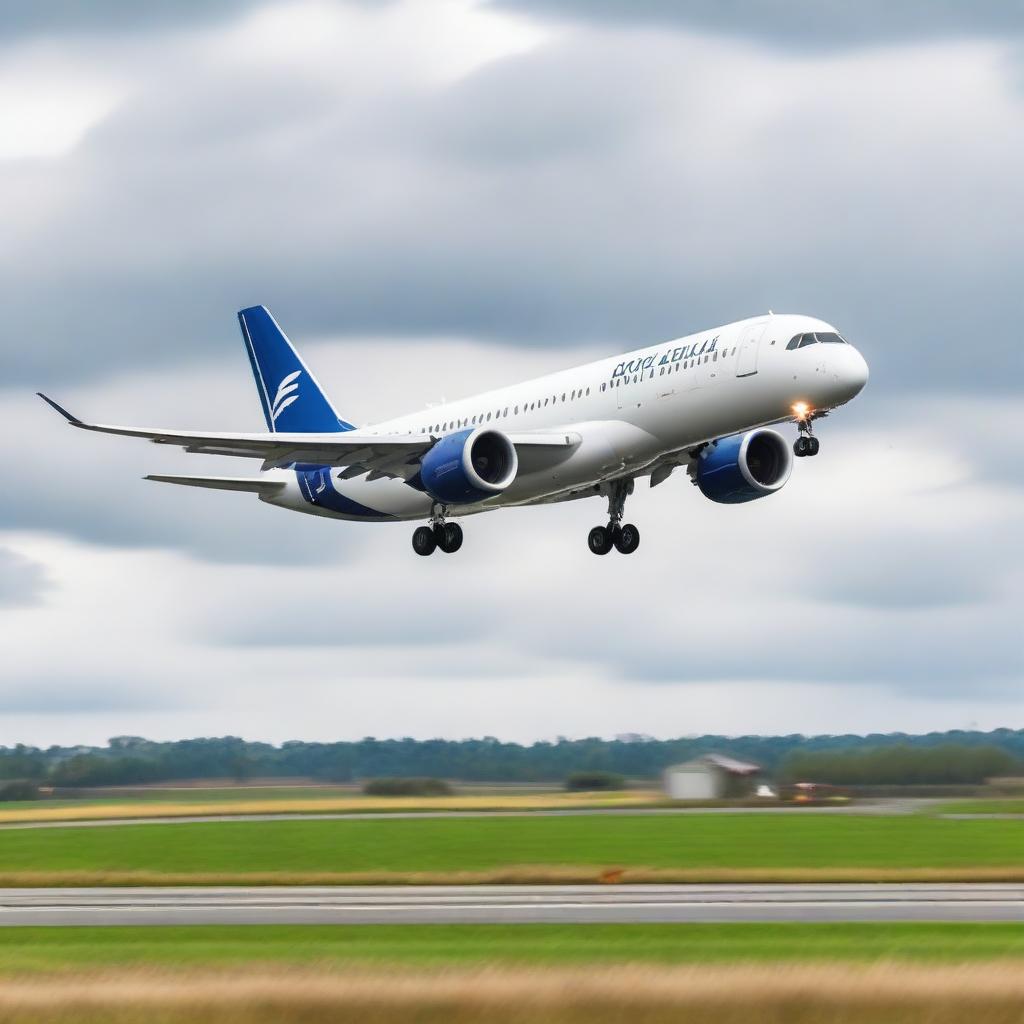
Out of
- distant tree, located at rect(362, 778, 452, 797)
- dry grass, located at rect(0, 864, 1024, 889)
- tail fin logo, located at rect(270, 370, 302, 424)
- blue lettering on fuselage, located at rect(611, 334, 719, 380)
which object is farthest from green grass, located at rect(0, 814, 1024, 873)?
Result: tail fin logo, located at rect(270, 370, 302, 424)

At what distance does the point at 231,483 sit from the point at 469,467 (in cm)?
1293

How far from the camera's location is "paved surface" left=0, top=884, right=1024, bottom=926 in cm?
3641

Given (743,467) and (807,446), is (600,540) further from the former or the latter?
(807,446)

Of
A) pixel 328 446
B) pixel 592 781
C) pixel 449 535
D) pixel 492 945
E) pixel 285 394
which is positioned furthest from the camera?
pixel 592 781

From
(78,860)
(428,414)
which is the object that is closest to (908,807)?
(428,414)

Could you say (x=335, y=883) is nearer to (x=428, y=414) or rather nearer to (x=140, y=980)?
(x=428, y=414)

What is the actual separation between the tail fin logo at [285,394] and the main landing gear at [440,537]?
537 inches

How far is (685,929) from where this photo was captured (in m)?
33.5

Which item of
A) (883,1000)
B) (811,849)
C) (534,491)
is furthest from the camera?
(811,849)

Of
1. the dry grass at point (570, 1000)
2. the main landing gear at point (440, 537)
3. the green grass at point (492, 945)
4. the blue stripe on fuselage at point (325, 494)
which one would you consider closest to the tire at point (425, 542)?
the main landing gear at point (440, 537)

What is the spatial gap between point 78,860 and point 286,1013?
35.2 meters

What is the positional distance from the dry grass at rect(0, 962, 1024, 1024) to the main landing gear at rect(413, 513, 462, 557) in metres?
28.5

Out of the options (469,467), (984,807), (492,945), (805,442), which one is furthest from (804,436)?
(984,807)

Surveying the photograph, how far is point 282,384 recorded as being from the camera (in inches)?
2581
